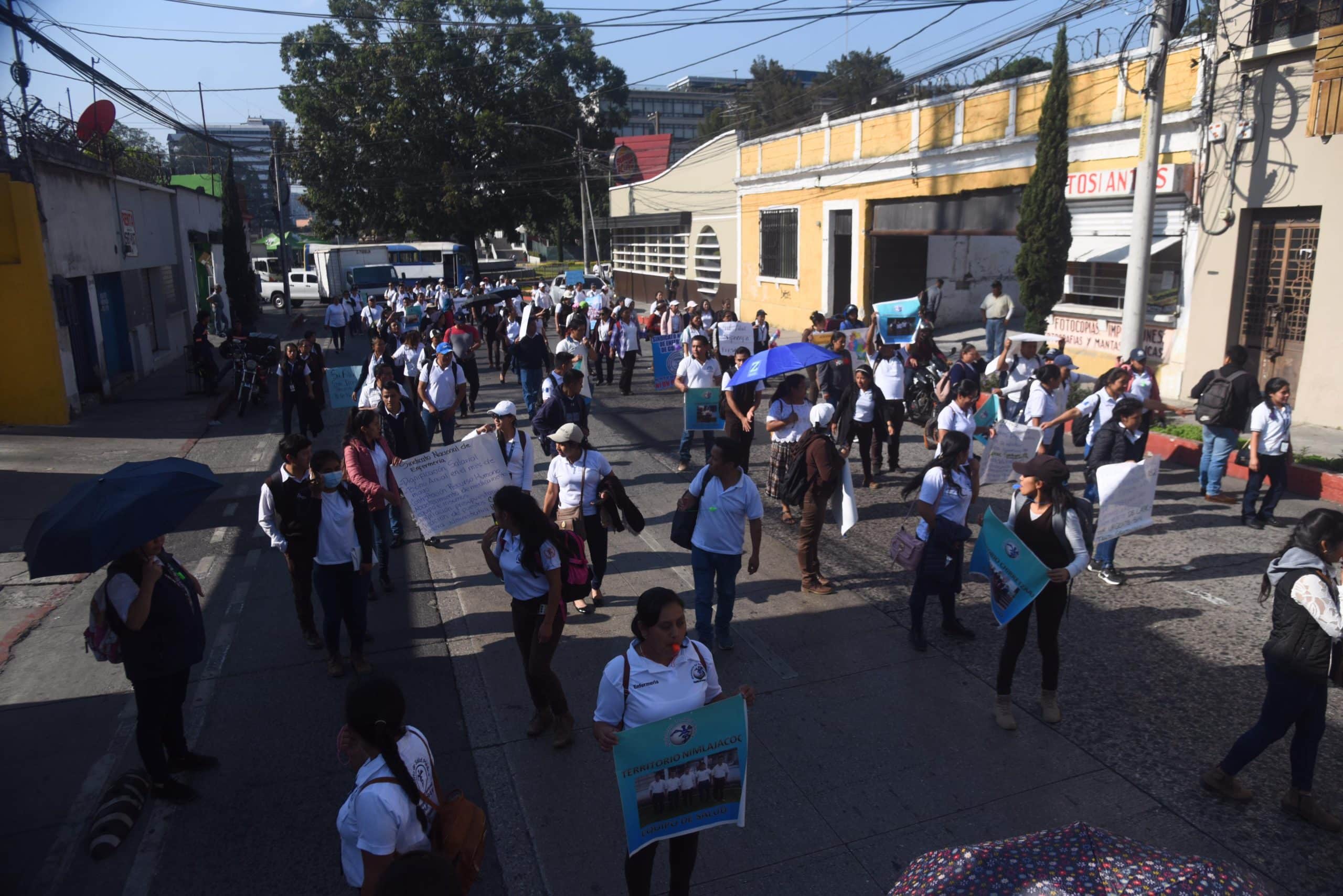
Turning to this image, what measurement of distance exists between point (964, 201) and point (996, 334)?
3401 millimetres

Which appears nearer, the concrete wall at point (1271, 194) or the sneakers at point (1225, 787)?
the sneakers at point (1225, 787)

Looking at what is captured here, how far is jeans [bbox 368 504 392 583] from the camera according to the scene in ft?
25.8

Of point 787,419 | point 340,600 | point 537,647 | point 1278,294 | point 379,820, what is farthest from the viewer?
point 1278,294

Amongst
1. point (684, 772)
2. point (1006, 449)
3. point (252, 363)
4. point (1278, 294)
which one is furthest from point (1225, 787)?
point (252, 363)

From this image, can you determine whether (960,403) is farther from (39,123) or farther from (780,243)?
(780,243)

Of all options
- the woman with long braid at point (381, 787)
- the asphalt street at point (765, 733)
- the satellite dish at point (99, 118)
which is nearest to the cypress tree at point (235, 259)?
the satellite dish at point (99, 118)

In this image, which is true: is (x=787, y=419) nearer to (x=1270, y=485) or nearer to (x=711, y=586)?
(x=711, y=586)

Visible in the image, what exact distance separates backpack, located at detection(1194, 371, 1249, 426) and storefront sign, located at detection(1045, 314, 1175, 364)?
5.86 metres

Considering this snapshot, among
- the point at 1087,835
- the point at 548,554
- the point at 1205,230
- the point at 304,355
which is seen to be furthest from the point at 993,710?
the point at 1205,230

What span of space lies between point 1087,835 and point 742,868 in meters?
2.39

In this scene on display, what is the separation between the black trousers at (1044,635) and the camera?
534 centimetres

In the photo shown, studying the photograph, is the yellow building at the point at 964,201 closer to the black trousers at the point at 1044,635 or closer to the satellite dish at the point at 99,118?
the black trousers at the point at 1044,635

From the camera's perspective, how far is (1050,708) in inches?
221

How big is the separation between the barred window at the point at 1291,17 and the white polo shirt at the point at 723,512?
12080 millimetres
